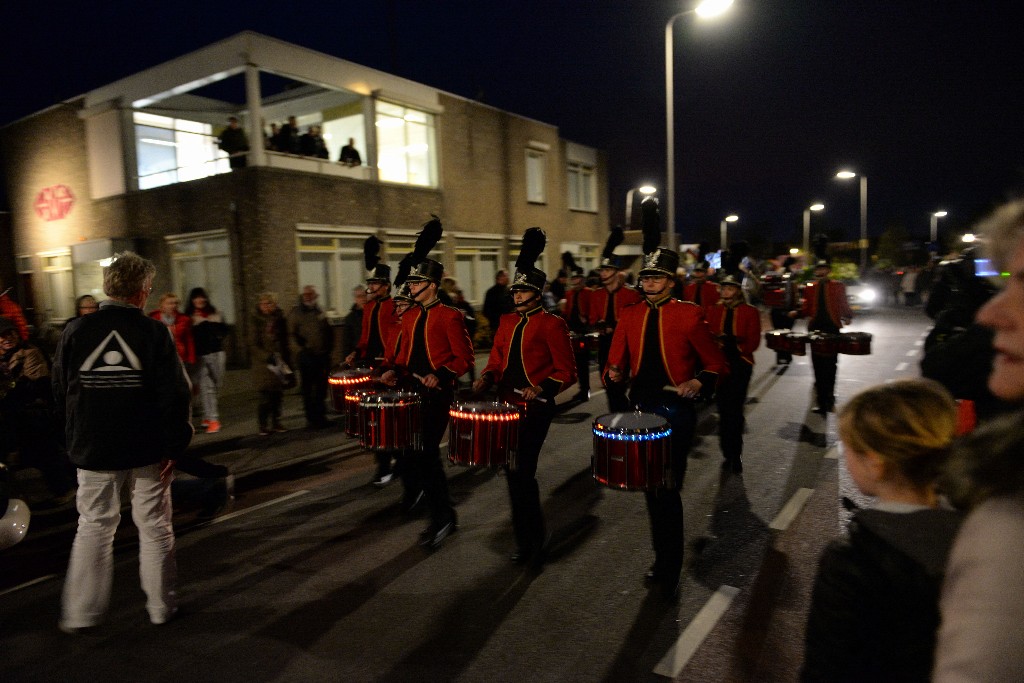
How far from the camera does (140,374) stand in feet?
12.7

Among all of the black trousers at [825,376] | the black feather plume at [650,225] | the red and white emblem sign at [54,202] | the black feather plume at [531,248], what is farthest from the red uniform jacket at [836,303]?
the red and white emblem sign at [54,202]

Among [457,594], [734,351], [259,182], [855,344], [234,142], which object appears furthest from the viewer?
[234,142]

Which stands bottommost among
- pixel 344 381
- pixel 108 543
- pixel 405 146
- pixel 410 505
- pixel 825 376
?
pixel 410 505

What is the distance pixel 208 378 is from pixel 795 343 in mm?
8245

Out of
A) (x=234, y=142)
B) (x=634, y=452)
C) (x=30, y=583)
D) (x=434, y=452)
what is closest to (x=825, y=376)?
(x=434, y=452)

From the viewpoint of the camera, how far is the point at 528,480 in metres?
4.80

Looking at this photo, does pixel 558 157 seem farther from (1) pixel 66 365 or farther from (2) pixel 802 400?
(1) pixel 66 365

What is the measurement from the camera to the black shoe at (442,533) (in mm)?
5215

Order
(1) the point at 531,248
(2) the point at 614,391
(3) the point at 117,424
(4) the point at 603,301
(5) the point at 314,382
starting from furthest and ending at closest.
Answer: (4) the point at 603,301 → (5) the point at 314,382 → (1) the point at 531,248 → (2) the point at 614,391 → (3) the point at 117,424

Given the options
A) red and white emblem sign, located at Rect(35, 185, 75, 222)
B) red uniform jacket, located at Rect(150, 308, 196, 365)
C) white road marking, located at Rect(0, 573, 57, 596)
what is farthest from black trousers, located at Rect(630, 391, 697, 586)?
red and white emblem sign, located at Rect(35, 185, 75, 222)

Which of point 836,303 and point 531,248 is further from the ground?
point 531,248

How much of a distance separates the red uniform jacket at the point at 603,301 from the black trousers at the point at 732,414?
2.88 metres

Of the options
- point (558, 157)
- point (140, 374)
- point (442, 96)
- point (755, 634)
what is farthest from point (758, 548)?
point (558, 157)

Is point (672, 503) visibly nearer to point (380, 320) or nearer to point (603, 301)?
point (380, 320)
